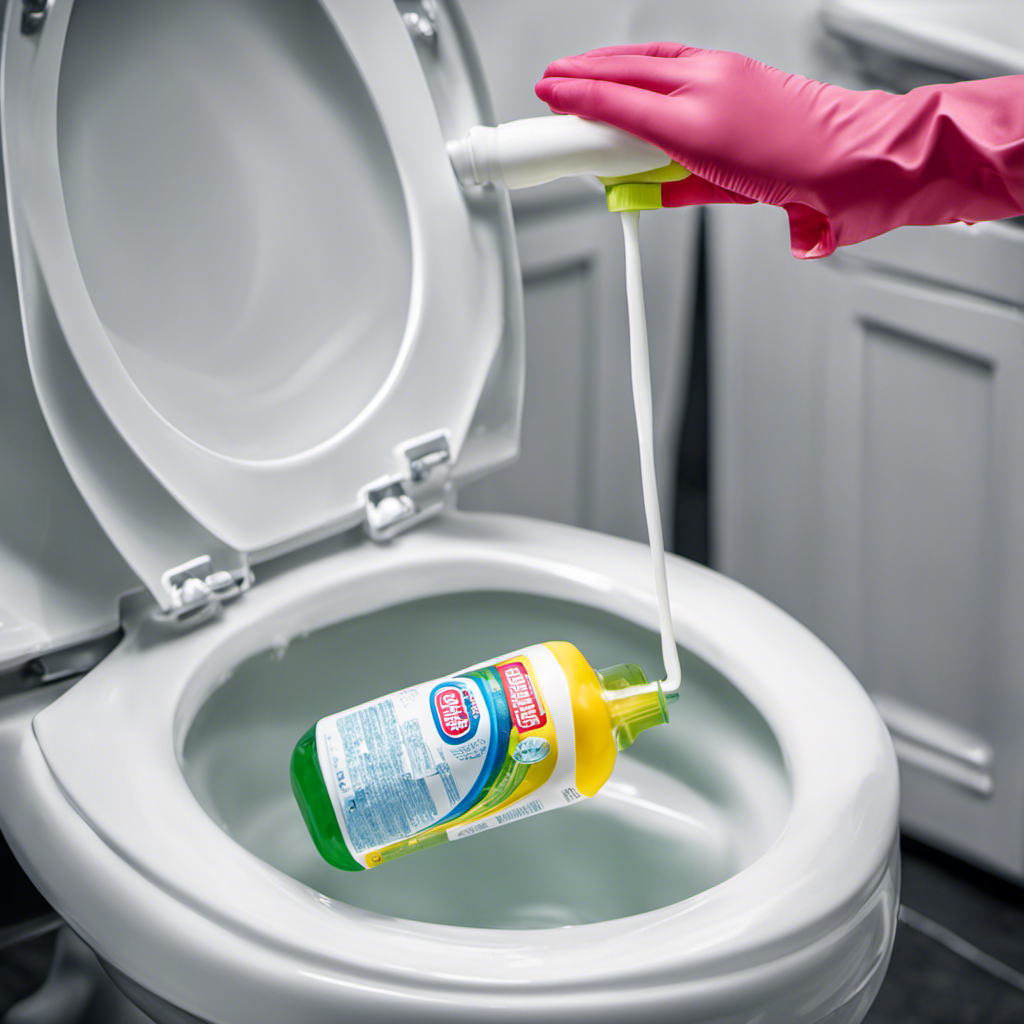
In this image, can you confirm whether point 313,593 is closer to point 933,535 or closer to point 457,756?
point 457,756

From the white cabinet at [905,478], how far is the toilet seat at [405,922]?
364mm

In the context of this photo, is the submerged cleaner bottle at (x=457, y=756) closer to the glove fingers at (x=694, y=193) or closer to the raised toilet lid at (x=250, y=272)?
the raised toilet lid at (x=250, y=272)

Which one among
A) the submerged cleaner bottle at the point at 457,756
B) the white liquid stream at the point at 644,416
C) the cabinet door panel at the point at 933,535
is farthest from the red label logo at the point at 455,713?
the cabinet door panel at the point at 933,535

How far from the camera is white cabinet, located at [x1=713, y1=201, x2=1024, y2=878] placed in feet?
2.85

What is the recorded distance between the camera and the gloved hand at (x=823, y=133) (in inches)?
21.6

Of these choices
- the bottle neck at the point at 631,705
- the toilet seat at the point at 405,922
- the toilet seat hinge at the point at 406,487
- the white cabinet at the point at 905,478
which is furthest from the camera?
the white cabinet at the point at 905,478

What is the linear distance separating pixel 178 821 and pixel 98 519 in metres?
0.17

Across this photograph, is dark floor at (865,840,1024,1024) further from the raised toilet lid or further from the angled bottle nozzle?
the angled bottle nozzle

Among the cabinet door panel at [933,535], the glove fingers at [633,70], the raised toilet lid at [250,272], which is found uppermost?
the glove fingers at [633,70]

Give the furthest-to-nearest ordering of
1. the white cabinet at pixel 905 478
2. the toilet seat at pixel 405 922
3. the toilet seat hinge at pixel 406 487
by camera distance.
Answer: the white cabinet at pixel 905 478
the toilet seat hinge at pixel 406 487
the toilet seat at pixel 405 922

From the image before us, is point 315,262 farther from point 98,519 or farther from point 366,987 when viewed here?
point 366,987

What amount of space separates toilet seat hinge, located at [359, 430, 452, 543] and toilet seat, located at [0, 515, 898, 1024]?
11 centimetres

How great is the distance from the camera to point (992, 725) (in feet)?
3.17

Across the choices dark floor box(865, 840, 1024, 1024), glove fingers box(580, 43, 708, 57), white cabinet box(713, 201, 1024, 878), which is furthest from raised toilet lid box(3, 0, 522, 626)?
dark floor box(865, 840, 1024, 1024)
